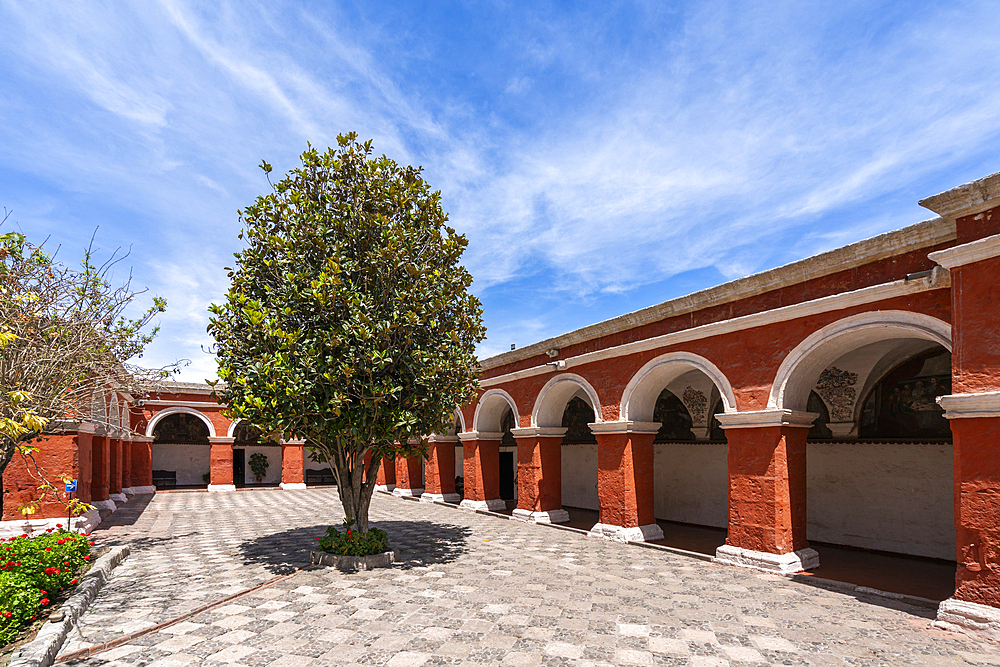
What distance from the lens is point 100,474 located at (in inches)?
662

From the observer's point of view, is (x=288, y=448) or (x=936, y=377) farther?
(x=288, y=448)

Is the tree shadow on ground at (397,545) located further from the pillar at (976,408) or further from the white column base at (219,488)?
the white column base at (219,488)

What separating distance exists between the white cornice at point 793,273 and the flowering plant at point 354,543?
6.35 metres

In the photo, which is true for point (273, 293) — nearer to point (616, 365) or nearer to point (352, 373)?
A: point (352, 373)

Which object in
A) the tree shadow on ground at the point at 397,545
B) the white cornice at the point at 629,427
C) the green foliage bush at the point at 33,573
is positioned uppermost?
the white cornice at the point at 629,427

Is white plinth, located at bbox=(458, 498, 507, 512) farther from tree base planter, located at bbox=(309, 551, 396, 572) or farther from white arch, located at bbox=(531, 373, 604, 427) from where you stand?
tree base planter, located at bbox=(309, 551, 396, 572)

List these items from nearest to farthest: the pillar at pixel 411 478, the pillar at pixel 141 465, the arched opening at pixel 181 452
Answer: the pillar at pixel 411 478, the pillar at pixel 141 465, the arched opening at pixel 181 452

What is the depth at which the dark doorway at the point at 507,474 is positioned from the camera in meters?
19.8

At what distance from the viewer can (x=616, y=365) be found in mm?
12008

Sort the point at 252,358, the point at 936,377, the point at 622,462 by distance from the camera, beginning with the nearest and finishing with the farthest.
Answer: the point at 252,358
the point at 936,377
the point at 622,462

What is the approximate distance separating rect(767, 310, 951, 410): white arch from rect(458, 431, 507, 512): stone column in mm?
9389

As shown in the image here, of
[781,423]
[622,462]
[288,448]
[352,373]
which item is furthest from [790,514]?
[288,448]

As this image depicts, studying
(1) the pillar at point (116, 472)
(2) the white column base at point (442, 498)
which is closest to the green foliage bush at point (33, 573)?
(2) the white column base at point (442, 498)

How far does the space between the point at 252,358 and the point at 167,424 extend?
21777mm
